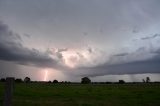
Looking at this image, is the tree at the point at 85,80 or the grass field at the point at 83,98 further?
the tree at the point at 85,80

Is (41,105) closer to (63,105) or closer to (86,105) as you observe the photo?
(63,105)

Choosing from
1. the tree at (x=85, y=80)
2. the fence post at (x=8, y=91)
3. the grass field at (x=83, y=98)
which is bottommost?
the grass field at (x=83, y=98)

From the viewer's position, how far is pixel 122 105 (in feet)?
84.1

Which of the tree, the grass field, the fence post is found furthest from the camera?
the tree

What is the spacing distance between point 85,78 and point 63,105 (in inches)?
6861

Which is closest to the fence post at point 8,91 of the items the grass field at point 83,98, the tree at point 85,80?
the grass field at point 83,98

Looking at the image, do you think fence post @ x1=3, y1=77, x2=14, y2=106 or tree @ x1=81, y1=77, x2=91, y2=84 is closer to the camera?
fence post @ x1=3, y1=77, x2=14, y2=106

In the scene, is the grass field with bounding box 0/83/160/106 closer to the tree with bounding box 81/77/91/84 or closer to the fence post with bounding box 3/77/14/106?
the fence post with bounding box 3/77/14/106

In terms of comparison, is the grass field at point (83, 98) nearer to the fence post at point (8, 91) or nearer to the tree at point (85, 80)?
the fence post at point (8, 91)

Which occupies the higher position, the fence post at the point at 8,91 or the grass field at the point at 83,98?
the fence post at the point at 8,91

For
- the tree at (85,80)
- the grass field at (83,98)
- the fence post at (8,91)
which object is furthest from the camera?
the tree at (85,80)

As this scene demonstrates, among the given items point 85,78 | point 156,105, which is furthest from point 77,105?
point 85,78

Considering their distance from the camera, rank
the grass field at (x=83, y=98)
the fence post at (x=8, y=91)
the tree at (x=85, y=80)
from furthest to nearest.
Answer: the tree at (x=85, y=80), the grass field at (x=83, y=98), the fence post at (x=8, y=91)

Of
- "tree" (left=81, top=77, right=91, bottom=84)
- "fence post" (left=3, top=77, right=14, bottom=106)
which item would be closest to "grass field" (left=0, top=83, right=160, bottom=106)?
"fence post" (left=3, top=77, right=14, bottom=106)
